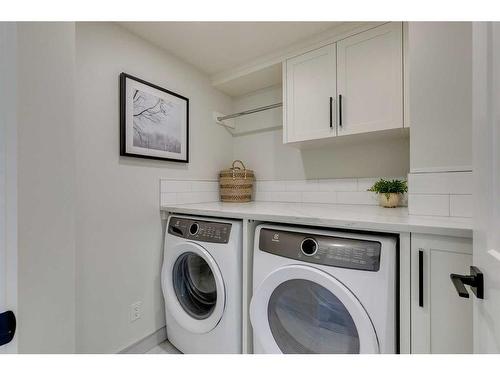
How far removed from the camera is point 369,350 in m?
0.81

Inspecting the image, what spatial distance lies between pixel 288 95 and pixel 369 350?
5.03 ft

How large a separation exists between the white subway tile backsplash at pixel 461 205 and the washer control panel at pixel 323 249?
39 cm

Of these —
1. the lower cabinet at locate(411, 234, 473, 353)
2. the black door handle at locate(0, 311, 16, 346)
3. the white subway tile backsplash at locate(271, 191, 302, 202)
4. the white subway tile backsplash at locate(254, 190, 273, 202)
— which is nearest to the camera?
the black door handle at locate(0, 311, 16, 346)

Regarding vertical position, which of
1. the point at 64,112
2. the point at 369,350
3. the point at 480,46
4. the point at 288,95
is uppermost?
the point at 288,95

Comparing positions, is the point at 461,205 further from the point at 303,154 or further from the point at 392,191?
the point at 303,154

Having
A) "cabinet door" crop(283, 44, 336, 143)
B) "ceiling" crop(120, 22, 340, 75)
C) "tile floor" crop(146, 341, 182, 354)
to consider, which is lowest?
"tile floor" crop(146, 341, 182, 354)

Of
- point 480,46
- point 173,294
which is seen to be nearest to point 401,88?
point 480,46

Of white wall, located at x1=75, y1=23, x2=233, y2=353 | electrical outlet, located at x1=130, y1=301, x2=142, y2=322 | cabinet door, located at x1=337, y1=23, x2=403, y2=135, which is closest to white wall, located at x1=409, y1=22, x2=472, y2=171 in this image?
cabinet door, located at x1=337, y1=23, x2=403, y2=135

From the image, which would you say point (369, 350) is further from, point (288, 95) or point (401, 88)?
point (288, 95)

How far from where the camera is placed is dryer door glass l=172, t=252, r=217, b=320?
1.43m

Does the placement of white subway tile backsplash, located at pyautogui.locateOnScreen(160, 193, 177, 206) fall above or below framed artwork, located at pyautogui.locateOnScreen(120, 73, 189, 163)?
below

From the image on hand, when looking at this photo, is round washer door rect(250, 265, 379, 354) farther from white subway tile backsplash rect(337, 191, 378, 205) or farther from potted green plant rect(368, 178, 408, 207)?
white subway tile backsplash rect(337, 191, 378, 205)

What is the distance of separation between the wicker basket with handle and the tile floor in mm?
1131

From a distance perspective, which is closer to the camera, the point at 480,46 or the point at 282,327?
the point at 480,46
